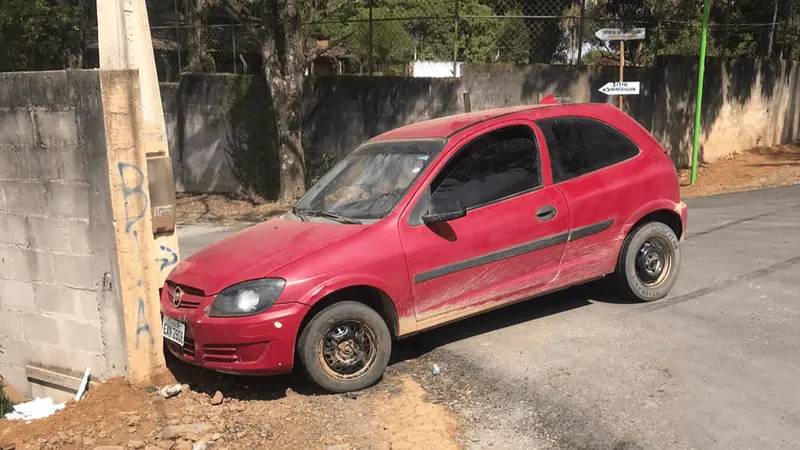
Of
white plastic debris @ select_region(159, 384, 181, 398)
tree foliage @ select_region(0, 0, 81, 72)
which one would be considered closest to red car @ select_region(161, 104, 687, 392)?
white plastic debris @ select_region(159, 384, 181, 398)

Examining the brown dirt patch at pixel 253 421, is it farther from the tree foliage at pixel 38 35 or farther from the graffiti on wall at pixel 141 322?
the tree foliage at pixel 38 35

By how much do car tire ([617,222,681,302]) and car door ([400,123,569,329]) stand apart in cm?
82

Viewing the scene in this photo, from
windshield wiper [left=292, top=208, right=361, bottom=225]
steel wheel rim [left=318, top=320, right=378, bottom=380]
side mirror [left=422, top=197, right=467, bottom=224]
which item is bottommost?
steel wheel rim [left=318, top=320, right=378, bottom=380]

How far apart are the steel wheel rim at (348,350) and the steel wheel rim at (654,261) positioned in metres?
2.61

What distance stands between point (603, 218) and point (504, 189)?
3.25 ft

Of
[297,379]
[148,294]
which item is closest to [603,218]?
[297,379]

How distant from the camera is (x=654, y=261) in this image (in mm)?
6031

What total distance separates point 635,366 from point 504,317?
140 cm

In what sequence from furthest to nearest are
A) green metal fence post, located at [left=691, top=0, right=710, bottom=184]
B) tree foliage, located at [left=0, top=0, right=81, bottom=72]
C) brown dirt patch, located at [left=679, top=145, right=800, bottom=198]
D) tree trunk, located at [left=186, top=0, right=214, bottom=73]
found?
1. tree foliage, located at [left=0, top=0, right=81, bottom=72]
2. tree trunk, located at [left=186, top=0, right=214, bottom=73]
3. brown dirt patch, located at [left=679, top=145, right=800, bottom=198]
4. green metal fence post, located at [left=691, top=0, right=710, bottom=184]

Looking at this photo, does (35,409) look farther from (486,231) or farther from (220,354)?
(486,231)

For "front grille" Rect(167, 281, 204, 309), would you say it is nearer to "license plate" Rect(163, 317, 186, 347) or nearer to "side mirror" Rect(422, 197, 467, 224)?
"license plate" Rect(163, 317, 186, 347)

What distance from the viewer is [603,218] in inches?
221

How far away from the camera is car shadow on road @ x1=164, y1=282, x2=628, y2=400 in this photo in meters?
4.88

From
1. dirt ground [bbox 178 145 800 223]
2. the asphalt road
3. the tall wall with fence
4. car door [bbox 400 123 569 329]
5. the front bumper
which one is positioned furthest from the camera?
dirt ground [bbox 178 145 800 223]
